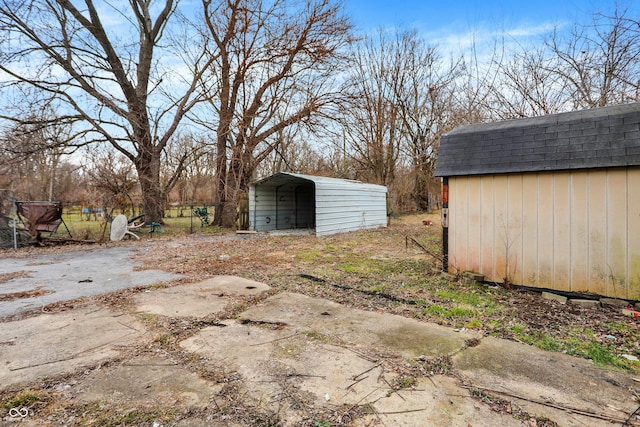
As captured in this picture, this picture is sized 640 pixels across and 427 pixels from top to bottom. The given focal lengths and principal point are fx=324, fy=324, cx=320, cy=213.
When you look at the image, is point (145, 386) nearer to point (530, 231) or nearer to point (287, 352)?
point (287, 352)

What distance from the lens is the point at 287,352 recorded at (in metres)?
2.70

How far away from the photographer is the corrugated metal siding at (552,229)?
371 cm

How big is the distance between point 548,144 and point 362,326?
3.41 m

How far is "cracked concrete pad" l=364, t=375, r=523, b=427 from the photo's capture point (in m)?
1.83

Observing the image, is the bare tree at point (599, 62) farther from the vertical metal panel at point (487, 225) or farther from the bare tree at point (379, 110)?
the bare tree at point (379, 110)

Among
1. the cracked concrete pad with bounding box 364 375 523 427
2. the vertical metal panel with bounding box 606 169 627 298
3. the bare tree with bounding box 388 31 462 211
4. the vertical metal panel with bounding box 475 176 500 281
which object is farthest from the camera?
the bare tree with bounding box 388 31 462 211

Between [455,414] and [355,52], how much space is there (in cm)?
2092

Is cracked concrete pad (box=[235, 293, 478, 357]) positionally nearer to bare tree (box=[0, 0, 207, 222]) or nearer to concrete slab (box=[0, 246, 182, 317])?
concrete slab (box=[0, 246, 182, 317])

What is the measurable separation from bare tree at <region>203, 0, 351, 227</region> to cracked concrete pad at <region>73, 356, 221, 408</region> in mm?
10993

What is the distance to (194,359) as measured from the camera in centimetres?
258

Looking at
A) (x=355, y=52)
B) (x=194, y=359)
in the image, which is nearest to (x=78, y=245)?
(x=194, y=359)

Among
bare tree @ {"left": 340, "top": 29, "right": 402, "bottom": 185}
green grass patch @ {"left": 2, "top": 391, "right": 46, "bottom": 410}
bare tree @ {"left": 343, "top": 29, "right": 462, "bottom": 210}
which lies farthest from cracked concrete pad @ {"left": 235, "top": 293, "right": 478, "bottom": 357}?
bare tree @ {"left": 340, "top": 29, "right": 402, "bottom": 185}

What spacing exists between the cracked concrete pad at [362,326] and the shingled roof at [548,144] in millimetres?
2569

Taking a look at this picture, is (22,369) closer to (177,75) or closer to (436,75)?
(177,75)
